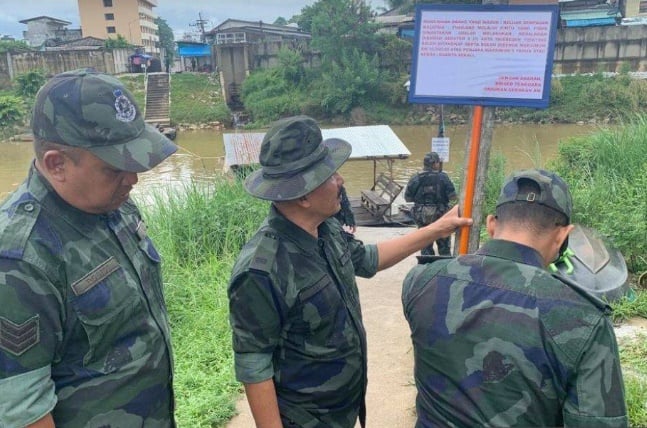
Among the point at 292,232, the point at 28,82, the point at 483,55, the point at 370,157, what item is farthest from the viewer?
the point at 28,82

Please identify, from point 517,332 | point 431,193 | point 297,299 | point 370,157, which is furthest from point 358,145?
point 517,332

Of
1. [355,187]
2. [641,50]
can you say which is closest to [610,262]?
[355,187]

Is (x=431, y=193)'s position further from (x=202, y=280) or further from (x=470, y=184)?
(x=470, y=184)

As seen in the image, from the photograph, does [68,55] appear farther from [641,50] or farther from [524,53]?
[524,53]

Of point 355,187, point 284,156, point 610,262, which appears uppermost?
point 284,156

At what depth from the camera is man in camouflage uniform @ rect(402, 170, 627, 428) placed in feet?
3.88

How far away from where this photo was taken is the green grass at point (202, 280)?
316 cm

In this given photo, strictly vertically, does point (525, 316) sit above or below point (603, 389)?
above

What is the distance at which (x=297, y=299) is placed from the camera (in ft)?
5.49

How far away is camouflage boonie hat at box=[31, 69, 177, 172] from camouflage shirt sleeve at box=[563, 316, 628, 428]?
1.20 m

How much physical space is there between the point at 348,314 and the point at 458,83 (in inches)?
40.6

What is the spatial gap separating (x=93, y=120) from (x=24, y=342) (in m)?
0.58

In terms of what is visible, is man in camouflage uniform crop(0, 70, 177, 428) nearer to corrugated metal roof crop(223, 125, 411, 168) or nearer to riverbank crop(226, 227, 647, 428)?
riverbank crop(226, 227, 647, 428)

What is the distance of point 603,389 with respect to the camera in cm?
117
